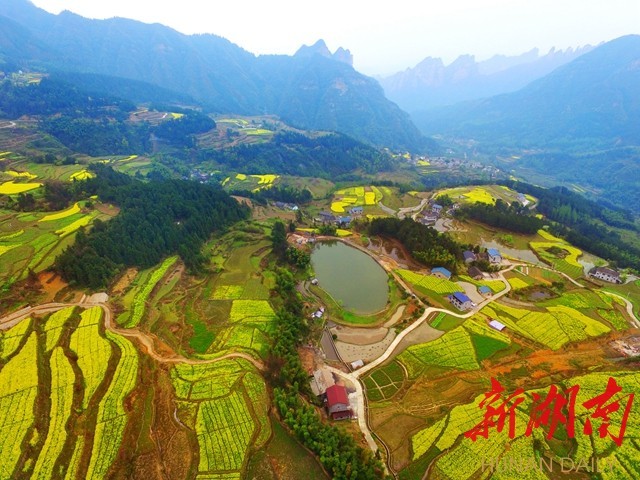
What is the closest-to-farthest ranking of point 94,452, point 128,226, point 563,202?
point 94,452 → point 128,226 → point 563,202

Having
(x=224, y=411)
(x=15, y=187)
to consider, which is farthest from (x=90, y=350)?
(x=15, y=187)

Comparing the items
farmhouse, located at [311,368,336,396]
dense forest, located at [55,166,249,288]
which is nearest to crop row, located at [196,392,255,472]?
farmhouse, located at [311,368,336,396]

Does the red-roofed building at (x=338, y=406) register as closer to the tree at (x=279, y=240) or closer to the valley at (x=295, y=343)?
the valley at (x=295, y=343)

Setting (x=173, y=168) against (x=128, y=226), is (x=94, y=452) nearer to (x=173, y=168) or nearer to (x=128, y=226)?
(x=128, y=226)

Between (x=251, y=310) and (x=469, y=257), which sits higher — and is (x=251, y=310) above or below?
below

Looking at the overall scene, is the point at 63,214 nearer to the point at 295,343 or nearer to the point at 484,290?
the point at 295,343

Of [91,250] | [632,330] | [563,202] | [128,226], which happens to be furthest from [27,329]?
[563,202]
